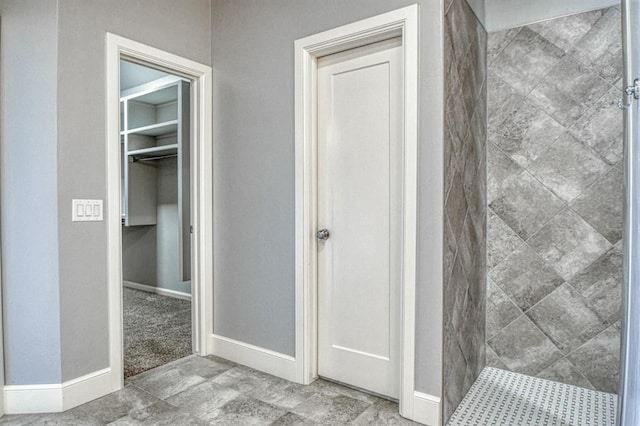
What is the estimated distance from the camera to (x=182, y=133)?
349 centimetres

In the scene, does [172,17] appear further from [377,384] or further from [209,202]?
[377,384]

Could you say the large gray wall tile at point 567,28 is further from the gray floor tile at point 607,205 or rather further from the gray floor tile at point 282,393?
the gray floor tile at point 282,393

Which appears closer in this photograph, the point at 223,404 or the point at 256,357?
the point at 223,404

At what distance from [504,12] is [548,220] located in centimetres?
141

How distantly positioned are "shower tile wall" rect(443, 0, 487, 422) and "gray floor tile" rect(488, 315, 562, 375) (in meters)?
0.13

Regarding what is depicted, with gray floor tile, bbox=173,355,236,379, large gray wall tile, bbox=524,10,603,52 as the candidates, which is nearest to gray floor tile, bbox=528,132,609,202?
large gray wall tile, bbox=524,10,603,52

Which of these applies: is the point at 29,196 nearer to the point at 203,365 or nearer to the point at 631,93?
the point at 203,365

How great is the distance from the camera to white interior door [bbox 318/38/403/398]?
2247 millimetres

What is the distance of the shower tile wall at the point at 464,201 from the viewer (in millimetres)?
2085

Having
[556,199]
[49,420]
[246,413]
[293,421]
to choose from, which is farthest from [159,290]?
[556,199]

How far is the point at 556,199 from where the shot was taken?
99.6 inches

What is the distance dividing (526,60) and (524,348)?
1.88 metres

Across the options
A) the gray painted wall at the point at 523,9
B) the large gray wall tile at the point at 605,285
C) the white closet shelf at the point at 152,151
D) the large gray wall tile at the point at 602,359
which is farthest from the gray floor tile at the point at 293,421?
the white closet shelf at the point at 152,151

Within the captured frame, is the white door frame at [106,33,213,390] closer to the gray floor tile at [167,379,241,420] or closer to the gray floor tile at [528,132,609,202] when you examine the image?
the gray floor tile at [167,379,241,420]
